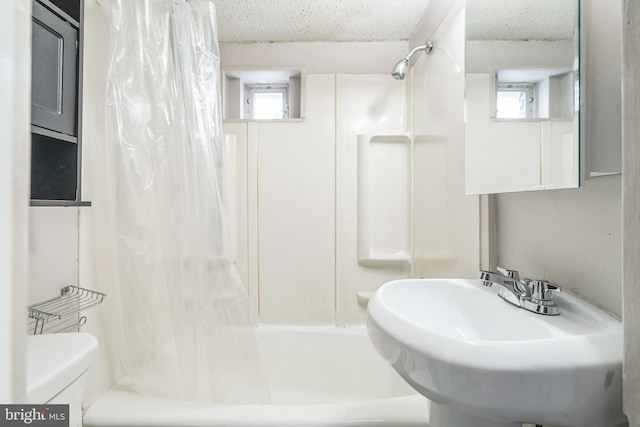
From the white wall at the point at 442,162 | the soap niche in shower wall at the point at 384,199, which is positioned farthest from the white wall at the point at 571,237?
the soap niche in shower wall at the point at 384,199

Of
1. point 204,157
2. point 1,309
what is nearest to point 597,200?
point 1,309

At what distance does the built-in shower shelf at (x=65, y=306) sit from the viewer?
2.67ft

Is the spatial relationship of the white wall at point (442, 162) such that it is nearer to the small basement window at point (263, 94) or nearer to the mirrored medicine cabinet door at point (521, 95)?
the mirrored medicine cabinet door at point (521, 95)

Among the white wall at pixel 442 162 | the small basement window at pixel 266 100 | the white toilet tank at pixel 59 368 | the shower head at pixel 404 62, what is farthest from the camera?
the small basement window at pixel 266 100

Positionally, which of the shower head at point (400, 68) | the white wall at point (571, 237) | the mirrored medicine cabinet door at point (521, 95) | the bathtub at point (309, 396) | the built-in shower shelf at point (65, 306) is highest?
the shower head at point (400, 68)

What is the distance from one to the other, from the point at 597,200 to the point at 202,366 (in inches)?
46.2

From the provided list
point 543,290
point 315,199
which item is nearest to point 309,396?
point 315,199

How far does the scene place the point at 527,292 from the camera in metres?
0.68

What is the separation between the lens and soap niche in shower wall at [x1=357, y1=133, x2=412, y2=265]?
1.65 meters

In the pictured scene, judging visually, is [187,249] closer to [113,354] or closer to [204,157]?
[204,157]

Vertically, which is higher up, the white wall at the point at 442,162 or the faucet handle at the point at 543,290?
the white wall at the point at 442,162

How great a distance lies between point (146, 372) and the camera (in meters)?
1.03

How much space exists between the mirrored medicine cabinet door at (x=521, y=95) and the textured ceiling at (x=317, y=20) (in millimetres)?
551

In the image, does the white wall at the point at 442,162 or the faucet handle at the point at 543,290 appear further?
the white wall at the point at 442,162
